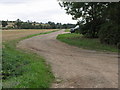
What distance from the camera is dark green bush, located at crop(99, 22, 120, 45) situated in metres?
15.1

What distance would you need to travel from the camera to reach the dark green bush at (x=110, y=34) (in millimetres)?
15116

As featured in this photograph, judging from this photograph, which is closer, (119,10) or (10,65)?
(10,65)

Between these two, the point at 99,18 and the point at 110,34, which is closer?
the point at 110,34

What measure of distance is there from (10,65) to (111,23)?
38.6 ft

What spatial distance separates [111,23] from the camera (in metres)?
16.3

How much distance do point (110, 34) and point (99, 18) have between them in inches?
375

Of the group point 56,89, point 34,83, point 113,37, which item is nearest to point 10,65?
point 34,83

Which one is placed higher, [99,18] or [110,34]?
[99,18]

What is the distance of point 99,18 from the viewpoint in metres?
25.0

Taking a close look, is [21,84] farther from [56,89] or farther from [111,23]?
[111,23]

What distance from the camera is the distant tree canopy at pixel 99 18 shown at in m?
15.4

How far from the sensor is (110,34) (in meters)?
16.0

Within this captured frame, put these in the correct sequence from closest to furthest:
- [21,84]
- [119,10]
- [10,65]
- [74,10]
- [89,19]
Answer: [21,84] → [10,65] → [119,10] → [74,10] → [89,19]

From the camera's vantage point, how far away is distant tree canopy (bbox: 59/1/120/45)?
15.4 metres
